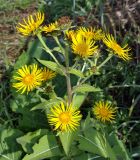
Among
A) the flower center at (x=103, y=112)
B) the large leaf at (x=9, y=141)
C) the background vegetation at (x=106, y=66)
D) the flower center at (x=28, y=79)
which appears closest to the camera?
the flower center at (x=28, y=79)

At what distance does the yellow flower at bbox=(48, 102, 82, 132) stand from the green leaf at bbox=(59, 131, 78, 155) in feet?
0.17

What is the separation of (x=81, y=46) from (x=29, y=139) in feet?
1.76

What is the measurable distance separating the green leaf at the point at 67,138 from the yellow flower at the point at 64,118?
0.05 metres

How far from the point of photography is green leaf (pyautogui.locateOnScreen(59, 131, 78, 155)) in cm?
194

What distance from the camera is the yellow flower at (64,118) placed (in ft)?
6.10

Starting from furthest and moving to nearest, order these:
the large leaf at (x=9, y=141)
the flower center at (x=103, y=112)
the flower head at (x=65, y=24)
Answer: the large leaf at (x=9, y=141) < the flower center at (x=103, y=112) < the flower head at (x=65, y=24)

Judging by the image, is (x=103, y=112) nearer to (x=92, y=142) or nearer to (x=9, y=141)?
(x=92, y=142)

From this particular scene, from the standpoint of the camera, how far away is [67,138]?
1.96 metres

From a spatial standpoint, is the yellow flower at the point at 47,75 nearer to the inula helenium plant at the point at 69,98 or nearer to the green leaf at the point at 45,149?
the inula helenium plant at the point at 69,98

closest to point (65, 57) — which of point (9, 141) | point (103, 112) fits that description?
point (103, 112)

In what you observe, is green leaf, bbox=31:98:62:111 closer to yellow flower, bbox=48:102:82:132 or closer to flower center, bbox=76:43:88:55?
yellow flower, bbox=48:102:82:132

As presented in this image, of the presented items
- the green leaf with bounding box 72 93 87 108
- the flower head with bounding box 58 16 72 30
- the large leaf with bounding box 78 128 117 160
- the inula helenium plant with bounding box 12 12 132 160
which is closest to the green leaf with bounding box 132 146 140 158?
the inula helenium plant with bounding box 12 12 132 160

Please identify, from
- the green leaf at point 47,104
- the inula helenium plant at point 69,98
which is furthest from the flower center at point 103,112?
the green leaf at point 47,104

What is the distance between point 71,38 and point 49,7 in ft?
5.19
